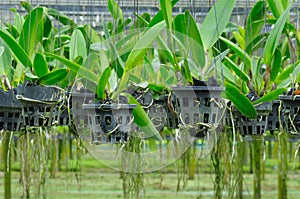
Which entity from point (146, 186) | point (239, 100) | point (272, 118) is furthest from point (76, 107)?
point (146, 186)

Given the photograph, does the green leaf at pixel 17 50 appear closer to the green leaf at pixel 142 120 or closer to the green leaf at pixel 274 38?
the green leaf at pixel 142 120

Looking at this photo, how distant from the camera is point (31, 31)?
1.92m

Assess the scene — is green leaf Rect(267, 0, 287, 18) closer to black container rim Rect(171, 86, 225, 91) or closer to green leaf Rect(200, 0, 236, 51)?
green leaf Rect(200, 0, 236, 51)

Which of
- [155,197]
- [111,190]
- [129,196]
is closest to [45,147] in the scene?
[129,196]

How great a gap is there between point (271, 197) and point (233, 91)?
471cm

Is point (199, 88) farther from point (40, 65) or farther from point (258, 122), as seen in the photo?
point (40, 65)

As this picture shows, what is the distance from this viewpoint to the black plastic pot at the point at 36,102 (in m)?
1.83

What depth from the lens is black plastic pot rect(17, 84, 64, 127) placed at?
1825 millimetres

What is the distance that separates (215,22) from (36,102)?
607 mm

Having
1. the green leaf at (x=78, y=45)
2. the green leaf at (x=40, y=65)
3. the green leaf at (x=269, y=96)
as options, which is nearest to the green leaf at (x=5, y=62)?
the green leaf at (x=40, y=65)

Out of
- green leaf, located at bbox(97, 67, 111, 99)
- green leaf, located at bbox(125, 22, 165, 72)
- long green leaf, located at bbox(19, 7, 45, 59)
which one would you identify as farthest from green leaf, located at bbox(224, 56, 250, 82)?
long green leaf, located at bbox(19, 7, 45, 59)

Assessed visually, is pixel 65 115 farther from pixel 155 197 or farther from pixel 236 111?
pixel 155 197

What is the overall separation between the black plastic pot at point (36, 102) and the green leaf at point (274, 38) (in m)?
0.69

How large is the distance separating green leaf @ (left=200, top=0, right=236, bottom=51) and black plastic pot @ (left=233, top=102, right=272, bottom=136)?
0.27 meters
